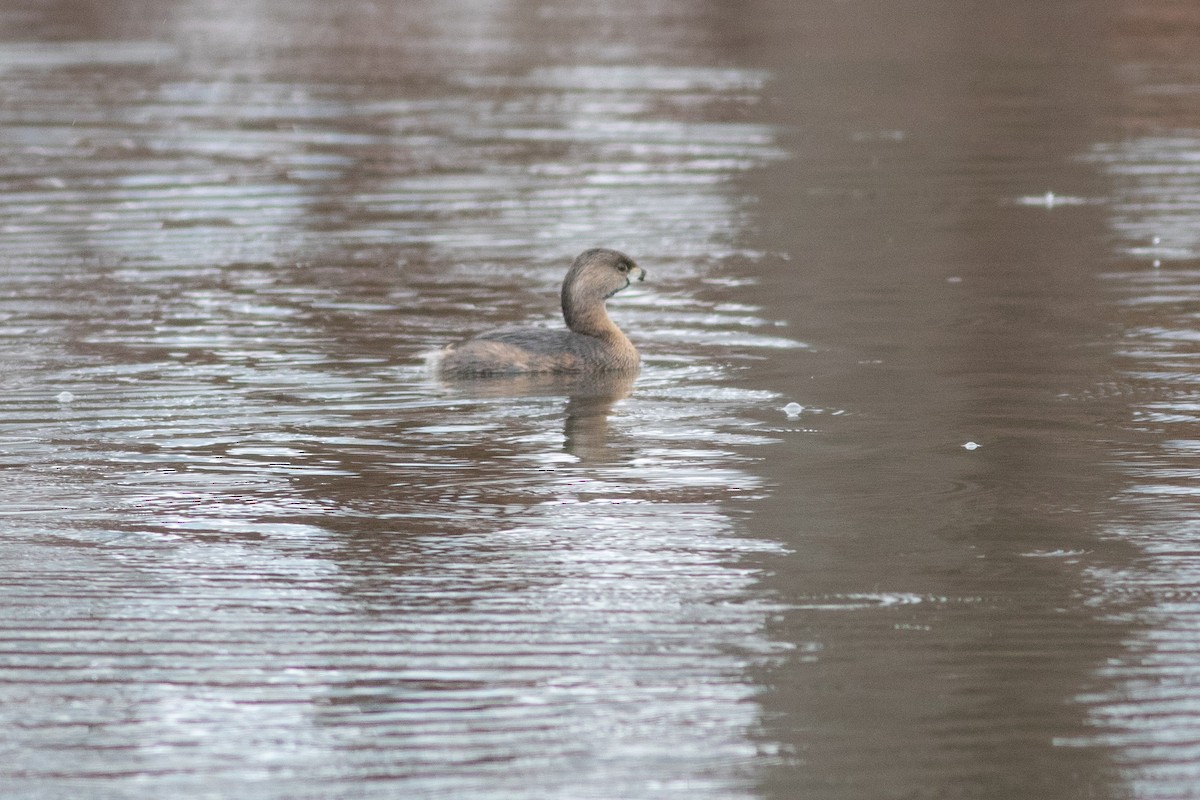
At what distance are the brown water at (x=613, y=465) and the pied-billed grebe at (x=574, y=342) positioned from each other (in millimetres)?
196

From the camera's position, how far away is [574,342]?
11547mm

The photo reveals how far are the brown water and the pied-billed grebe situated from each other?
0.64ft

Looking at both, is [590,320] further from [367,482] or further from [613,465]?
[367,482]

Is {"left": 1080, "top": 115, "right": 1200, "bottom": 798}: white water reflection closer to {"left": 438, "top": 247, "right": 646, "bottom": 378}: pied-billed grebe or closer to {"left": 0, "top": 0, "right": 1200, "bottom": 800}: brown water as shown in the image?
{"left": 0, "top": 0, "right": 1200, "bottom": 800}: brown water

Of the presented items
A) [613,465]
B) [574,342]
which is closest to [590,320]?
[574,342]

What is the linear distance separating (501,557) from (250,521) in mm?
1209

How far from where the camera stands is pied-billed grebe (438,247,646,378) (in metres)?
11.3

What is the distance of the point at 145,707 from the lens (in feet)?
→ 21.2

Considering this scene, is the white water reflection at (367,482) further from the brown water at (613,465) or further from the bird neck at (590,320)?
the bird neck at (590,320)

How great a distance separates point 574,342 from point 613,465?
86.9 inches

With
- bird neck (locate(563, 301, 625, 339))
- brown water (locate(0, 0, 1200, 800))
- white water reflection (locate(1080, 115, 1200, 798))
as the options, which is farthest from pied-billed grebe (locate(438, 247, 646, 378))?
white water reflection (locate(1080, 115, 1200, 798))

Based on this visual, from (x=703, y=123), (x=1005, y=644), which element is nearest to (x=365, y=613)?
(x=1005, y=644)

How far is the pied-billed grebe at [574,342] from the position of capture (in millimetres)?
11312

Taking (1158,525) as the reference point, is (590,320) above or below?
above
